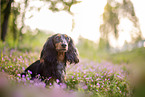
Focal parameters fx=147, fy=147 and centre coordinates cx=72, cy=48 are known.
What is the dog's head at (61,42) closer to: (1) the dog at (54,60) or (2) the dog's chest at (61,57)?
(1) the dog at (54,60)

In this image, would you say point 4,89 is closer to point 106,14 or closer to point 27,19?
point 27,19

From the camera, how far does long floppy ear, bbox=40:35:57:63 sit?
13.4ft

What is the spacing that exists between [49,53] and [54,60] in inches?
10.8

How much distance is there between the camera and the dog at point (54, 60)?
382 centimetres

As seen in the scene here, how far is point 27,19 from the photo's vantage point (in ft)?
19.1

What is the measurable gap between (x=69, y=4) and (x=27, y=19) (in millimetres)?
1805

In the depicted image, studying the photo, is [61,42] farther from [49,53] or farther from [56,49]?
[49,53]

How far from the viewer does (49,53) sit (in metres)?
4.19

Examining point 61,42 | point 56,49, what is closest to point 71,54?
point 56,49

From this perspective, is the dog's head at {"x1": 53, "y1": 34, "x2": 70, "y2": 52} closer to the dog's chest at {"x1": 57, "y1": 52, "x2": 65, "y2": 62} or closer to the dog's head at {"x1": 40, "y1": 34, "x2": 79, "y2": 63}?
the dog's head at {"x1": 40, "y1": 34, "x2": 79, "y2": 63}

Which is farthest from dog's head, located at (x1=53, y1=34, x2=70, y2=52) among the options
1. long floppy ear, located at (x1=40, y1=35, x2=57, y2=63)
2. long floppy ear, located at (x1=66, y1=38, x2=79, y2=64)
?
long floppy ear, located at (x1=66, y1=38, x2=79, y2=64)

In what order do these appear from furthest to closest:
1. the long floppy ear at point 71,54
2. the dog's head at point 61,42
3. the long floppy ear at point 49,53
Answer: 1. the long floppy ear at point 71,54
2. the long floppy ear at point 49,53
3. the dog's head at point 61,42

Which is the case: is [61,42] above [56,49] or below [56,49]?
above

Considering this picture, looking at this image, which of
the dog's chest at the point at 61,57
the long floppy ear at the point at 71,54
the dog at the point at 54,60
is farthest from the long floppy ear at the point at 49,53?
the long floppy ear at the point at 71,54
